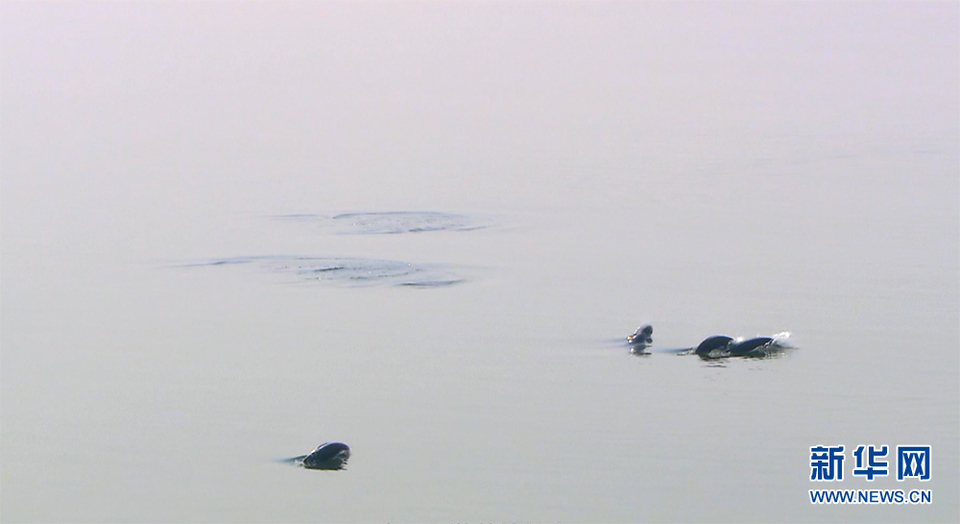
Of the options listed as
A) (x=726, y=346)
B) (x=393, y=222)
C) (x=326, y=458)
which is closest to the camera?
(x=326, y=458)

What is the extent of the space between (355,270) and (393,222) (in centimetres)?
270

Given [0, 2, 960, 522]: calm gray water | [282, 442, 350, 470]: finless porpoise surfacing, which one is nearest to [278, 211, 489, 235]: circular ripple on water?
[0, 2, 960, 522]: calm gray water

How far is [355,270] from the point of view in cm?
1944

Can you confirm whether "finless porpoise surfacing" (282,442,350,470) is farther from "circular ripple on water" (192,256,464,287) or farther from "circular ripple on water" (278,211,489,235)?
"circular ripple on water" (278,211,489,235)

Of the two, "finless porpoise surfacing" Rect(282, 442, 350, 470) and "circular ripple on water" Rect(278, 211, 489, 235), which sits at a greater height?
"circular ripple on water" Rect(278, 211, 489, 235)

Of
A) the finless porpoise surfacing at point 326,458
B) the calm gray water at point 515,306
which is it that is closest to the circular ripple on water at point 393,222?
the calm gray water at point 515,306

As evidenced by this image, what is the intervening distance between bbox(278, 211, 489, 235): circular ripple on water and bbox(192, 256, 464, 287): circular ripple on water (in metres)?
1.62

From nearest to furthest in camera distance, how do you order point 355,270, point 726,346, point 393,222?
1. point 726,346
2. point 355,270
3. point 393,222

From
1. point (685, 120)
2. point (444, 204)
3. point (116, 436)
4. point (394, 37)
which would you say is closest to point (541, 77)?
point (685, 120)

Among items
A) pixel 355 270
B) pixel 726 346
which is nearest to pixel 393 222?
pixel 355 270

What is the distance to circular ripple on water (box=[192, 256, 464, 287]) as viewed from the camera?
1888cm

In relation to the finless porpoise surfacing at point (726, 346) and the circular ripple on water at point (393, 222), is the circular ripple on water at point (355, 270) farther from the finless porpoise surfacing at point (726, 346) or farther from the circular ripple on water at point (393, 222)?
the finless porpoise surfacing at point (726, 346)

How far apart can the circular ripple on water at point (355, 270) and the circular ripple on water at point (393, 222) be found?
1618mm

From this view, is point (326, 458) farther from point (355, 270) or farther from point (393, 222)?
point (393, 222)
